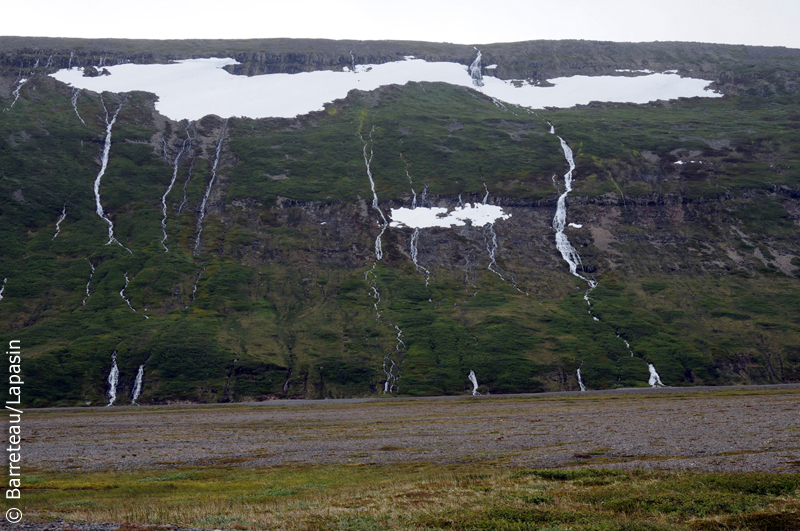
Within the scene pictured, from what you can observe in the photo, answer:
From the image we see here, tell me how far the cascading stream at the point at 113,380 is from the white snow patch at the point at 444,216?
7653cm

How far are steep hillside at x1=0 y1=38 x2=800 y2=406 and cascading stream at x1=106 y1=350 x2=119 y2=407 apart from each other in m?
0.57

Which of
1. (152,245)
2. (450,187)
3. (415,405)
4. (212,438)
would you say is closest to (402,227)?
(450,187)

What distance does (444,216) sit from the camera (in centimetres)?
15162

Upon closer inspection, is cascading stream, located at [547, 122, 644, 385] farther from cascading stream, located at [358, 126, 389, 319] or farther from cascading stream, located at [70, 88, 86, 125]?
cascading stream, located at [70, 88, 86, 125]

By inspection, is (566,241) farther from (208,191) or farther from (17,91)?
(17,91)

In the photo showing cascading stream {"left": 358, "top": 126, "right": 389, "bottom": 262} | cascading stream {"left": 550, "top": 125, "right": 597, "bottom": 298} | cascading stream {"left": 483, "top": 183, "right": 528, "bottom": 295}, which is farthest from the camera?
cascading stream {"left": 358, "top": 126, "right": 389, "bottom": 262}

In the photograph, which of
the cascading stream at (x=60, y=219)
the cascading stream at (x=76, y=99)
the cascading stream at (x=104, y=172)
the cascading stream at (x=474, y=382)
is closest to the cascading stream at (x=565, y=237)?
the cascading stream at (x=474, y=382)

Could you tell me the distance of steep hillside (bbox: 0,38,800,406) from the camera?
98.7 m

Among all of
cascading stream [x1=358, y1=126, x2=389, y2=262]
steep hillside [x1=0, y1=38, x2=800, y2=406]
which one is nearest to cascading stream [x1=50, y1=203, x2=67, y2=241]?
steep hillside [x1=0, y1=38, x2=800, y2=406]

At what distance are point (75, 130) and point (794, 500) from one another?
196 meters

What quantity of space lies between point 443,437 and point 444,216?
371ft

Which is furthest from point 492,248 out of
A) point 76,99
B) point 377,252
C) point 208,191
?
point 76,99

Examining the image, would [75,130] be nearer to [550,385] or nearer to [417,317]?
[417,317]

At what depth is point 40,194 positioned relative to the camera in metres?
142
